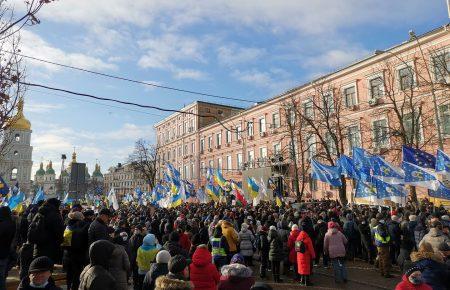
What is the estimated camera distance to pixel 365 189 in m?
15.9

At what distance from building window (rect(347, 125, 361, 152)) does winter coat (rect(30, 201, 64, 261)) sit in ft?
94.1

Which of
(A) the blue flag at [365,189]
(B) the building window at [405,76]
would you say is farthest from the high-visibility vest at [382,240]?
(B) the building window at [405,76]

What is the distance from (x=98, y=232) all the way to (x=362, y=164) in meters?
12.9

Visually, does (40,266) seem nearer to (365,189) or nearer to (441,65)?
(365,189)

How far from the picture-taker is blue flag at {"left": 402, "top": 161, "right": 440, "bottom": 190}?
12422mm

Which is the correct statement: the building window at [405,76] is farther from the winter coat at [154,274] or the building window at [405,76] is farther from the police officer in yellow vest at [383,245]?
the winter coat at [154,274]

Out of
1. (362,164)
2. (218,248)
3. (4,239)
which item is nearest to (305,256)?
(218,248)

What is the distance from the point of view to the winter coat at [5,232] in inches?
263

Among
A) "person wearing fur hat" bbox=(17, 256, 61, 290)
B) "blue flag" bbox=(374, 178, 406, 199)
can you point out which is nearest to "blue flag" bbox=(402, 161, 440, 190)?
"blue flag" bbox=(374, 178, 406, 199)

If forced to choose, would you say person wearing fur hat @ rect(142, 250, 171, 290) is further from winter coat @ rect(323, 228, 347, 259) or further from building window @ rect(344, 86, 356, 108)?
building window @ rect(344, 86, 356, 108)

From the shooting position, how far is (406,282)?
4.50 meters

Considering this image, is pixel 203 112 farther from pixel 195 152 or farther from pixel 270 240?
pixel 270 240

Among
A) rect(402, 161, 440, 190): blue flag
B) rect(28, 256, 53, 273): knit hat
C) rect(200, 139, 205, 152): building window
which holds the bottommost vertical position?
rect(28, 256, 53, 273): knit hat

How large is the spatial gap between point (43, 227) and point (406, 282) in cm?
640
